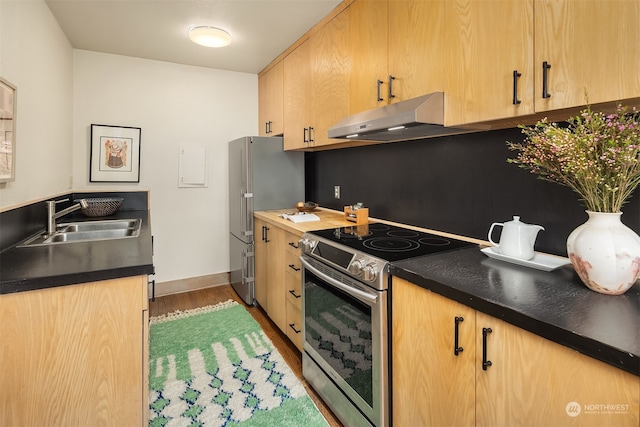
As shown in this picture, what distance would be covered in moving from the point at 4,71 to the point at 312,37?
1.87 metres

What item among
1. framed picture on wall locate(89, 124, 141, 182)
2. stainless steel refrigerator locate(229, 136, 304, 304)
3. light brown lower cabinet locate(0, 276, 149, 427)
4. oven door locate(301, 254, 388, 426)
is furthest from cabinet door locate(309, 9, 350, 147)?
framed picture on wall locate(89, 124, 141, 182)

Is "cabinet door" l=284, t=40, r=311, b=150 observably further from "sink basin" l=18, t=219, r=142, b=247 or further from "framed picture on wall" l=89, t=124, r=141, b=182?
"framed picture on wall" l=89, t=124, r=141, b=182

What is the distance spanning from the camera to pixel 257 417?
1.67 metres

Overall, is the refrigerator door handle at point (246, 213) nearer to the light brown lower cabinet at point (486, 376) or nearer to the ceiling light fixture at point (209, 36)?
the ceiling light fixture at point (209, 36)

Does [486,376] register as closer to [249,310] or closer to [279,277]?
[279,277]

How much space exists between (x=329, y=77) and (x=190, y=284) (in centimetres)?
260

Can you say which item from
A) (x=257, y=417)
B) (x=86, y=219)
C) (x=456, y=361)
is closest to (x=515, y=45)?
(x=456, y=361)

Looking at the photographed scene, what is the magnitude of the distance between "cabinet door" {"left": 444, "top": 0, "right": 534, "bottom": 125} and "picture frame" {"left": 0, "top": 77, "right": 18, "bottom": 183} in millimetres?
1988

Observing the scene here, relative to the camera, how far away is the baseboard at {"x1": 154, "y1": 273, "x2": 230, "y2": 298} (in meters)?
3.39

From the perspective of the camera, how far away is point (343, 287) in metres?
1.52

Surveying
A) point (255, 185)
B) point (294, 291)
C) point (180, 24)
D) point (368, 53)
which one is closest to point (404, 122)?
point (368, 53)

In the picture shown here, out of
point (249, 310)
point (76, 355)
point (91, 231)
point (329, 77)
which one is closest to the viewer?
point (76, 355)

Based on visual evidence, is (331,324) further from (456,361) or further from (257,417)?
(456,361)

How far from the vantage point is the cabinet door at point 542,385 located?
0.70 metres
